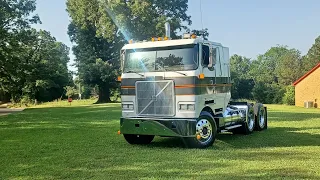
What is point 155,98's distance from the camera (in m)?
9.68

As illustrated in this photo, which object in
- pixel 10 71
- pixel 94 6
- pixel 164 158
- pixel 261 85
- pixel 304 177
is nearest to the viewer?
pixel 304 177

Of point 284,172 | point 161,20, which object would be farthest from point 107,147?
point 161,20

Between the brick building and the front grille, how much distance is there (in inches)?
1068

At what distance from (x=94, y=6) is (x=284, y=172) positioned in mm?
38646

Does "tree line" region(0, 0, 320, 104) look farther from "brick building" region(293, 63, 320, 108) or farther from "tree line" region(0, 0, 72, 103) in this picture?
"brick building" region(293, 63, 320, 108)

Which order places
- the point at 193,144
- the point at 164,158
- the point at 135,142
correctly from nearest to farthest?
the point at 164,158 < the point at 193,144 < the point at 135,142

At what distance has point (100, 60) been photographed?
40375 millimetres

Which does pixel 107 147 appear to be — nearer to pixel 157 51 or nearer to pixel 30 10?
pixel 157 51

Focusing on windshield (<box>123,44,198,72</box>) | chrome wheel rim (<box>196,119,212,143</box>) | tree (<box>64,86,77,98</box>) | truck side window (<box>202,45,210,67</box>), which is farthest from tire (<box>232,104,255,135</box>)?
tree (<box>64,86,77,98</box>)

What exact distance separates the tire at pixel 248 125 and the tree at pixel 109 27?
24745 mm

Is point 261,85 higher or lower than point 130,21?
lower

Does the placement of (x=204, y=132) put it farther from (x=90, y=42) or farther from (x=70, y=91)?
(x=70, y=91)

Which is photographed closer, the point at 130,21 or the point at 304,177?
the point at 304,177

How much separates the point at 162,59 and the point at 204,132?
213 centimetres
